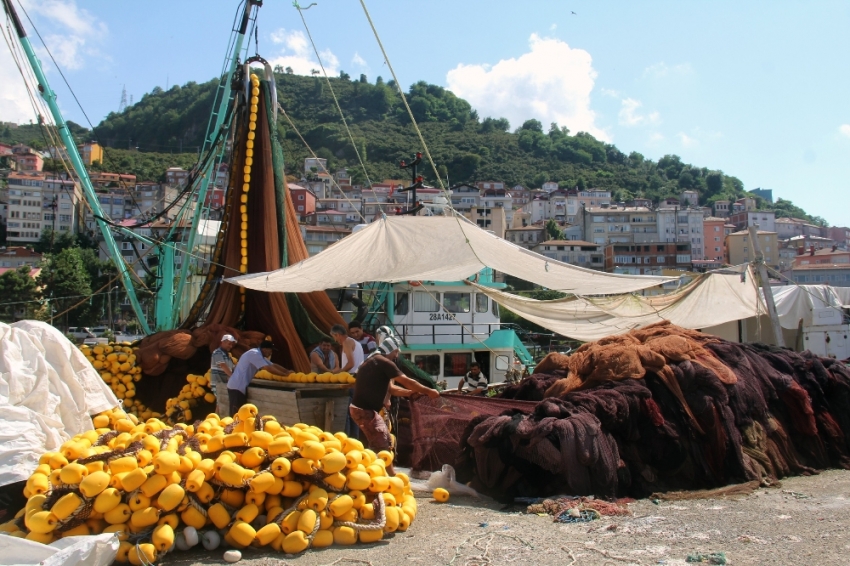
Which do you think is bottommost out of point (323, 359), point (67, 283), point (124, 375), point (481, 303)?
point (124, 375)

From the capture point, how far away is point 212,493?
4793 millimetres

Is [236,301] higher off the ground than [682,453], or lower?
higher

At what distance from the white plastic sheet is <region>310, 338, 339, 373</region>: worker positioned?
15.2 feet

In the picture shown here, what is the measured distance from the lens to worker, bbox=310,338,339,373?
882 cm

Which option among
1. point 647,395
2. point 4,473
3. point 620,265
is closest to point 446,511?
point 647,395

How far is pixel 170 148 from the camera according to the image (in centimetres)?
14850

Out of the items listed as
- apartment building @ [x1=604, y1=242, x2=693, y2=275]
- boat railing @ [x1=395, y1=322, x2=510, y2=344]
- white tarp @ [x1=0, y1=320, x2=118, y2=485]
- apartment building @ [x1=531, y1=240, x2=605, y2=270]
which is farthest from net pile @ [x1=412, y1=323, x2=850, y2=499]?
apartment building @ [x1=604, y1=242, x2=693, y2=275]

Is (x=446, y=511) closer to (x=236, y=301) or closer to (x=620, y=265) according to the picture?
(x=236, y=301)

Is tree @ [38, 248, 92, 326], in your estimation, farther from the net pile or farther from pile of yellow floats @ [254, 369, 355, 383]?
the net pile

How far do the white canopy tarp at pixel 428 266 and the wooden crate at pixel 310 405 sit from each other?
192 centimetres

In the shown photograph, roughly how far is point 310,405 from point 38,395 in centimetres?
258

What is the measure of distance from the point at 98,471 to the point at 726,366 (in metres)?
6.01

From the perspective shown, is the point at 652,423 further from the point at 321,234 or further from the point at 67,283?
the point at 321,234

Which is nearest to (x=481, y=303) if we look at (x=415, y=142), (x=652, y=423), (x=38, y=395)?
(x=652, y=423)
